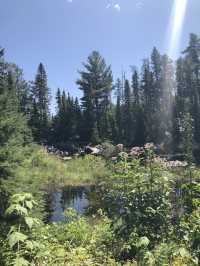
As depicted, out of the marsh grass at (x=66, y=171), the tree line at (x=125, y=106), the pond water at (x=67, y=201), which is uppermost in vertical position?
the tree line at (x=125, y=106)

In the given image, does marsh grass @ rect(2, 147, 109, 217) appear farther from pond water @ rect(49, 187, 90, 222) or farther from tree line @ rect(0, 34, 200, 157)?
tree line @ rect(0, 34, 200, 157)

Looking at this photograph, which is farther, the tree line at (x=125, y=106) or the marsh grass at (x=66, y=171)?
the tree line at (x=125, y=106)

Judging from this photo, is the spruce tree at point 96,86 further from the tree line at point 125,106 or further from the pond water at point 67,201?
the pond water at point 67,201

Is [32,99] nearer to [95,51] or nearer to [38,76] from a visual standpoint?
[38,76]

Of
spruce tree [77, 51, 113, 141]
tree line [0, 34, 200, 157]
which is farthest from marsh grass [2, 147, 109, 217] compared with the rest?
spruce tree [77, 51, 113, 141]

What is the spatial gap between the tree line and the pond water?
1876cm

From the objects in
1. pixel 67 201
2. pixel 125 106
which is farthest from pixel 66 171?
pixel 125 106

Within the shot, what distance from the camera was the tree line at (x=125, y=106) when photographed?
43500 millimetres

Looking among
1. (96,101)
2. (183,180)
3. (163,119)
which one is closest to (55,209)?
(183,180)

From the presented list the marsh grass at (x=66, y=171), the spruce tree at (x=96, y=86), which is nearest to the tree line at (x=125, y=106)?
the spruce tree at (x=96, y=86)

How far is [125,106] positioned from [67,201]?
115 ft

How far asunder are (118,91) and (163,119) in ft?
73.4

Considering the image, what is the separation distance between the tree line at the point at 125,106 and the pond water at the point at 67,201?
18762 millimetres

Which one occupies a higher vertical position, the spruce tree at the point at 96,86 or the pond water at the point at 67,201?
the spruce tree at the point at 96,86
